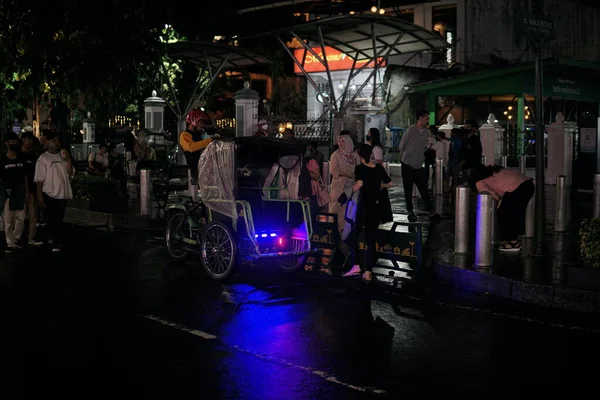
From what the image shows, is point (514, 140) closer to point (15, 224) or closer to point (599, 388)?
point (15, 224)

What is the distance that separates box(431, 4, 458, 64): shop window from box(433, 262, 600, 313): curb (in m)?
27.2

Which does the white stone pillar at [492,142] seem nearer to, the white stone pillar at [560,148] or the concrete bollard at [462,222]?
the white stone pillar at [560,148]

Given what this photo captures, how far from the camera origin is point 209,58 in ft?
89.2

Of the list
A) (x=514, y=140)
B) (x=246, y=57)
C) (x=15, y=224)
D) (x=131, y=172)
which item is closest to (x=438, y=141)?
(x=514, y=140)

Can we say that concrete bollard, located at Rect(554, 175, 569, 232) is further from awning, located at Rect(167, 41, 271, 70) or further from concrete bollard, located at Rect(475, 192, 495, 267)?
awning, located at Rect(167, 41, 271, 70)

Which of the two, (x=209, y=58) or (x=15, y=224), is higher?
(x=209, y=58)

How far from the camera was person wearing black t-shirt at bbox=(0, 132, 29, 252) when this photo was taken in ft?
42.3

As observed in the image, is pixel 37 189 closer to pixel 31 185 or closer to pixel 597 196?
pixel 31 185

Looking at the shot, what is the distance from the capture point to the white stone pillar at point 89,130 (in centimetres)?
4172

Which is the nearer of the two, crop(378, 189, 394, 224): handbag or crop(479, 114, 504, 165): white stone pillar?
crop(378, 189, 394, 224): handbag

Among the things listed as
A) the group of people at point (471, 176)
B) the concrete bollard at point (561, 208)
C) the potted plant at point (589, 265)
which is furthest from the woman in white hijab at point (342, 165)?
the concrete bollard at point (561, 208)

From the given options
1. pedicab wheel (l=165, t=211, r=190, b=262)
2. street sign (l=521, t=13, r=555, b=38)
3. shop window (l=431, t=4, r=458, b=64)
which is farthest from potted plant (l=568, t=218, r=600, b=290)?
shop window (l=431, t=4, r=458, b=64)

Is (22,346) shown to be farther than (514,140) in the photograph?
No

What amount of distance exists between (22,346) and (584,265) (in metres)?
6.03
